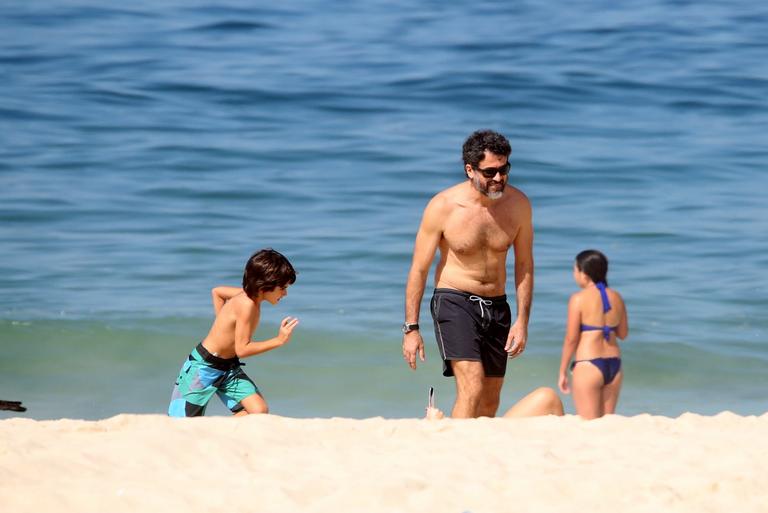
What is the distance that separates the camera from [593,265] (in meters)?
7.98

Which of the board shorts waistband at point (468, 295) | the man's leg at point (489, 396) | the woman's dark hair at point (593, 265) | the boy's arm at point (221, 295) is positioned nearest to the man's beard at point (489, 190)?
the board shorts waistband at point (468, 295)

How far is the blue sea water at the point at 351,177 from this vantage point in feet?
37.3

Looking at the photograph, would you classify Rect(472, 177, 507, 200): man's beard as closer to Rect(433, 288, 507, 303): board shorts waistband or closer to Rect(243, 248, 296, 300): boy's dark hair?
Rect(433, 288, 507, 303): board shorts waistband

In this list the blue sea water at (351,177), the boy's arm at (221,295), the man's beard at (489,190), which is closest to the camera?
the man's beard at (489,190)

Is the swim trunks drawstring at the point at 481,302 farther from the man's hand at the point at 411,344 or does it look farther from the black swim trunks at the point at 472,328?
the man's hand at the point at 411,344

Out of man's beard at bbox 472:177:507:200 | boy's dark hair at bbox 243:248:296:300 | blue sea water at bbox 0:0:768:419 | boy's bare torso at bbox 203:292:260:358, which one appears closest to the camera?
man's beard at bbox 472:177:507:200

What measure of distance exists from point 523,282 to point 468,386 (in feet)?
2.33

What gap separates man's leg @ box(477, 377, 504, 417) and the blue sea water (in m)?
3.00

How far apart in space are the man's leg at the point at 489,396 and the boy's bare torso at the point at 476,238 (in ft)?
1.70

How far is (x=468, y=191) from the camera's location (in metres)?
7.06

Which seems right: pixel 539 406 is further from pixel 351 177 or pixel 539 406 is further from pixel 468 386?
pixel 351 177

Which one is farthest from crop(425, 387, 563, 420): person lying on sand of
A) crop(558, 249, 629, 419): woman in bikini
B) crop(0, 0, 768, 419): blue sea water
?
crop(0, 0, 768, 419): blue sea water

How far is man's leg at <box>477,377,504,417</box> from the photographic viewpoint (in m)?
7.19

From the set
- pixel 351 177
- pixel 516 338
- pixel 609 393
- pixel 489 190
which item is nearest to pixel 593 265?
pixel 609 393
